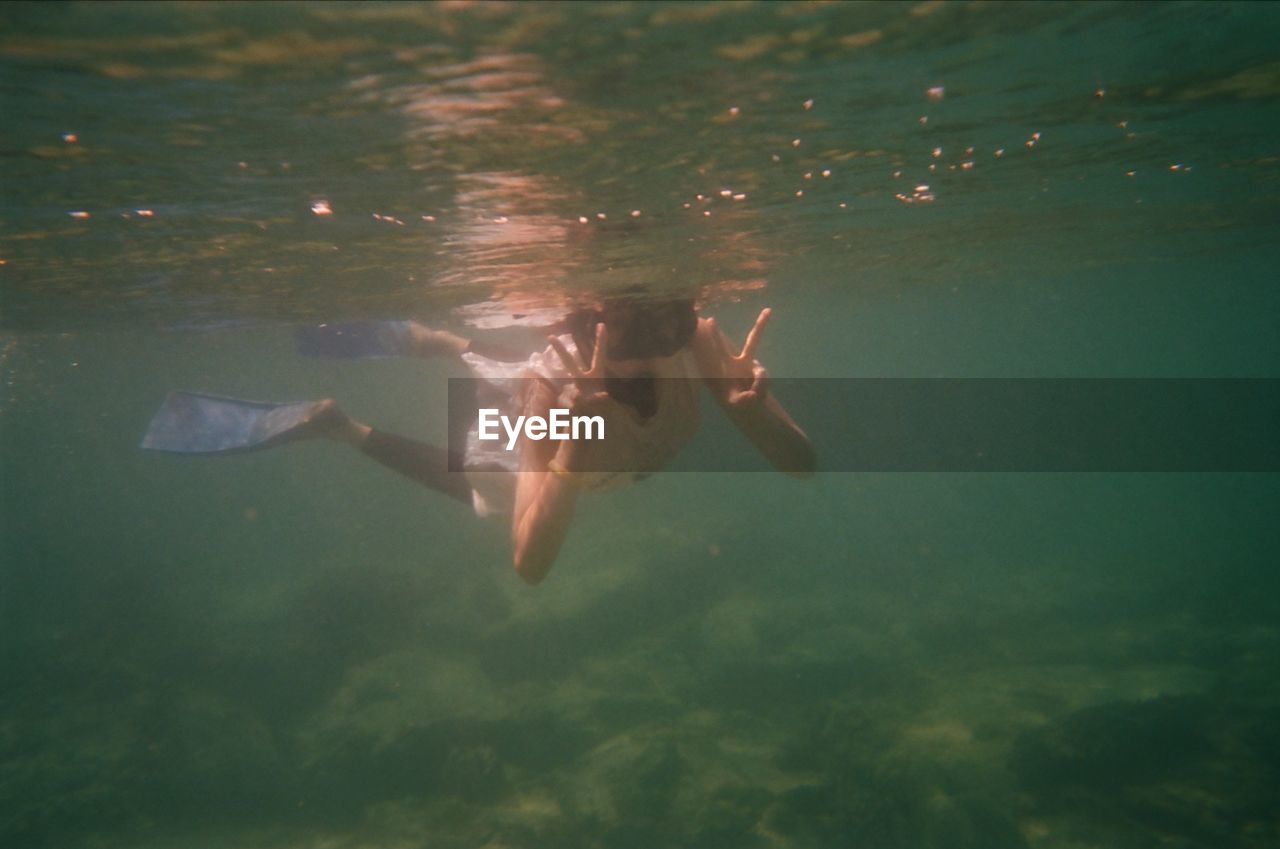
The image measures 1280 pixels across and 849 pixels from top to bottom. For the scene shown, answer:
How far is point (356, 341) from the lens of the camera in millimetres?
14297

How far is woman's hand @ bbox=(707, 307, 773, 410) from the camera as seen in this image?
6480 mm

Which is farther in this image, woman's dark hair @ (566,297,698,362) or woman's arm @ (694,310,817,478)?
woman's dark hair @ (566,297,698,362)

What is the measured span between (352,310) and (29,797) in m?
13.2

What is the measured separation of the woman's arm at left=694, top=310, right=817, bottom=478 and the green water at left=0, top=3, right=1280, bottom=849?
226 cm

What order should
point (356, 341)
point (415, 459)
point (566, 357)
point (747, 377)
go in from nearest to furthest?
point (566, 357) < point (747, 377) < point (415, 459) < point (356, 341)

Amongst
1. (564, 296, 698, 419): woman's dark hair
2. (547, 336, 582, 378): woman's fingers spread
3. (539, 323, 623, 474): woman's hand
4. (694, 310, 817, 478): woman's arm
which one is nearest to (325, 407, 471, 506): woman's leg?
(539, 323, 623, 474): woman's hand

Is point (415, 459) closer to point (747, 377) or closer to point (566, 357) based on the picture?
point (566, 357)

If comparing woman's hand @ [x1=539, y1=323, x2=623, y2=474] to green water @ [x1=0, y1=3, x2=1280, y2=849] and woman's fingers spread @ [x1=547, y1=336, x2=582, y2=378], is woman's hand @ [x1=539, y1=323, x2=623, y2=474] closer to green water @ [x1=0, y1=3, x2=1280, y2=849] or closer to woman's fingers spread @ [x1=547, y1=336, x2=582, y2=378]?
woman's fingers spread @ [x1=547, y1=336, x2=582, y2=378]

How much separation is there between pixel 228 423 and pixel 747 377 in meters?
10.7

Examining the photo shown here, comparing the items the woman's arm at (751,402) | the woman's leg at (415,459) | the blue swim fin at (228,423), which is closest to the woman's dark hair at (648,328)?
the woman's arm at (751,402)

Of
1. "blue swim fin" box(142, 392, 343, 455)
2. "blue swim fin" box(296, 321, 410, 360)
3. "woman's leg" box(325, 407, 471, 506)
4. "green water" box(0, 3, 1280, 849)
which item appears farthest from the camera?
"blue swim fin" box(296, 321, 410, 360)

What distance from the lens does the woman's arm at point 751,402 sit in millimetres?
6852

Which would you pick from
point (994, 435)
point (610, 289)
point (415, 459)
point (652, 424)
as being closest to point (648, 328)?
point (652, 424)

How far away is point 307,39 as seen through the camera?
4.67 meters
